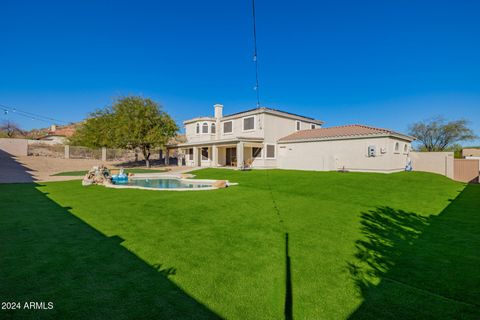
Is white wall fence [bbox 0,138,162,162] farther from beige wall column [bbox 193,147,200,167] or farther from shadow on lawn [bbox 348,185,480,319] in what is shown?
shadow on lawn [bbox 348,185,480,319]

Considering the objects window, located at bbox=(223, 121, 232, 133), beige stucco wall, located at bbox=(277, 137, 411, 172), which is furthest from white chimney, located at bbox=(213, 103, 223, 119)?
beige stucco wall, located at bbox=(277, 137, 411, 172)

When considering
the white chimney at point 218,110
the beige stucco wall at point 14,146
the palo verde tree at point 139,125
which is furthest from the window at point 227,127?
the beige stucco wall at point 14,146

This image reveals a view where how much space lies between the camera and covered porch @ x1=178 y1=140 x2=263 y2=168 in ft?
81.9

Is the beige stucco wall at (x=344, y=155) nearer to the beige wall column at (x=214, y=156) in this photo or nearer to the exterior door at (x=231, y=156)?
the exterior door at (x=231, y=156)

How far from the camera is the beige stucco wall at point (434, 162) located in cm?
2000

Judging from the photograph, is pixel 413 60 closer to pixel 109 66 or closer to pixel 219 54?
pixel 219 54

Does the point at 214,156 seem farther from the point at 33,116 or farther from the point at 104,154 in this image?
the point at 33,116

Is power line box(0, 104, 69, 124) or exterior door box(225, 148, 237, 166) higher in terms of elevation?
power line box(0, 104, 69, 124)

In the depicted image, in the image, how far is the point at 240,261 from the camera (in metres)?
4.37

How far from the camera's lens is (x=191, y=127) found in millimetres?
32281

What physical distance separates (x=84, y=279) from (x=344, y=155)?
70.3 ft

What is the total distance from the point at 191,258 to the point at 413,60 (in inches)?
1113

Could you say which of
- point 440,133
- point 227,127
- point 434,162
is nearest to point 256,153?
point 227,127

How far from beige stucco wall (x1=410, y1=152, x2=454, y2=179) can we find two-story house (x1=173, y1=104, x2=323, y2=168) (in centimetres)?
1204
